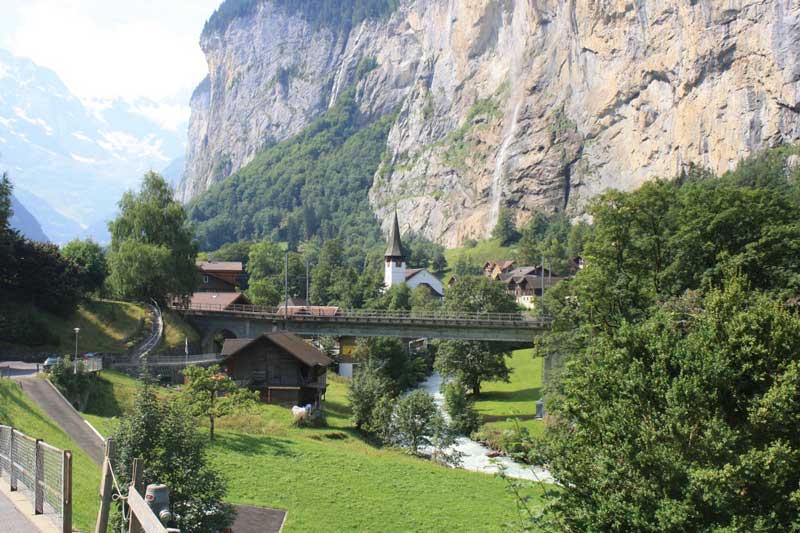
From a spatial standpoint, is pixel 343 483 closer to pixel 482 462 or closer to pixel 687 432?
pixel 482 462

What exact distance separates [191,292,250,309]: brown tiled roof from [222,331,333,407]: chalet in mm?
22650

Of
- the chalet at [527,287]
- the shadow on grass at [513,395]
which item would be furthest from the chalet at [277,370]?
the chalet at [527,287]

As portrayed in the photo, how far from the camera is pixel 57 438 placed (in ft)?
93.4

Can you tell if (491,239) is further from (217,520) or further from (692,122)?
(217,520)

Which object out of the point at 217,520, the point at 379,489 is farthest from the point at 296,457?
the point at 217,520

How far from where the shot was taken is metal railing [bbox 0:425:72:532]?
10414 mm

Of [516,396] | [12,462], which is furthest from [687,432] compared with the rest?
[516,396]

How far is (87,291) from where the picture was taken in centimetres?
6138

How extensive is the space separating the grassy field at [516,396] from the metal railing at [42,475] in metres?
40.2

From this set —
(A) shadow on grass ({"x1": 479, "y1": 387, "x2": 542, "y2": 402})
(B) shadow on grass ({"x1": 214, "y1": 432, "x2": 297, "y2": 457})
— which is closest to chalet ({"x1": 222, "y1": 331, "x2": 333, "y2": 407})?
(B) shadow on grass ({"x1": 214, "y1": 432, "x2": 297, "y2": 457})

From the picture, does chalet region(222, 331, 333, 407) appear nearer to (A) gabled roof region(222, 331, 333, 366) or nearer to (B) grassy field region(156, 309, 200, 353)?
(A) gabled roof region(222, 331, 333, 366)

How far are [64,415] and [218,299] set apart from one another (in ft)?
149

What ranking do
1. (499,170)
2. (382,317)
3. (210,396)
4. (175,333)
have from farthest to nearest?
1. (499,170)
2. (382,317)
3. (175,333)
4. (210,396)

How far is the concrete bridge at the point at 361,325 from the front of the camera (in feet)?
214
